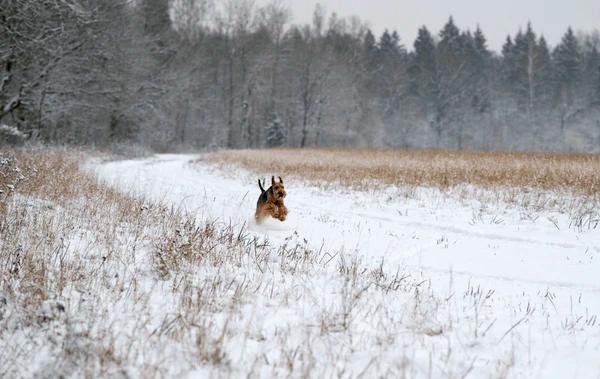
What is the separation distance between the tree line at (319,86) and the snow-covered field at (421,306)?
78.4ft

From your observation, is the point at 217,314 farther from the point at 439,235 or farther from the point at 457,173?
the point at 457,173

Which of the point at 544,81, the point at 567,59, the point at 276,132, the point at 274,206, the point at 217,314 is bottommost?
the point at 217,314

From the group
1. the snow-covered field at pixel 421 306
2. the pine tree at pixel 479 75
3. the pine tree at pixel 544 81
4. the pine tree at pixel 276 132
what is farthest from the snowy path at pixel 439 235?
the pine tree at pixel 544 81

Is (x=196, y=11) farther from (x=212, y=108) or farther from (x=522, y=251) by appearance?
(x=522, y=251)

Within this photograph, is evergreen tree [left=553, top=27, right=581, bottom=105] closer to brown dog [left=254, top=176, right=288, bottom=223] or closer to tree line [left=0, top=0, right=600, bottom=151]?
tree line [left=0, top=0, right=600, bottom=151]

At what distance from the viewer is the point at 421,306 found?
3.90 m

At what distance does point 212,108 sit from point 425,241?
42.4 metres

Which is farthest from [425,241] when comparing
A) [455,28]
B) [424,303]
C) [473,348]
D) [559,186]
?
[455,28]

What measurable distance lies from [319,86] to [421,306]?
43446mm

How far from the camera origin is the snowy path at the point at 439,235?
225 inches

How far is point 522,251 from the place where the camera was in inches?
261

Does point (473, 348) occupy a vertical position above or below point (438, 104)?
below

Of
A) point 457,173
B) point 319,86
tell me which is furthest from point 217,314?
point 319,86

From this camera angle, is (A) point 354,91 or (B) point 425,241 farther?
(A) point 354,91
